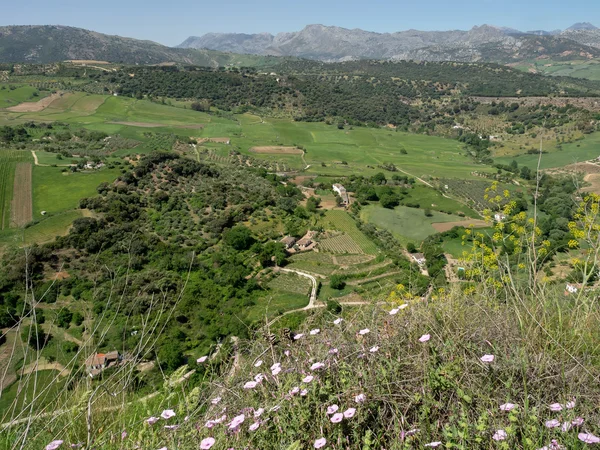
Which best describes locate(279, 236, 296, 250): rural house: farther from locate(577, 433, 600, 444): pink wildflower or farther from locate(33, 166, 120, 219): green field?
locate(577, 433, 600, 444): pink wildflower

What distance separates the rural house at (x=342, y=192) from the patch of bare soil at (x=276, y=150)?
20.8 meters

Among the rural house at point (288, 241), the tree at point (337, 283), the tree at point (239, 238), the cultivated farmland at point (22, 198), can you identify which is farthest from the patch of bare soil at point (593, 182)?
the cultivated farmland at point (22, 198)

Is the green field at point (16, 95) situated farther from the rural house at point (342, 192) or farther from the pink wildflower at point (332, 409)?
the pink wildflower at point (332, 409)

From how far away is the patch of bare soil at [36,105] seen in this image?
77869mm

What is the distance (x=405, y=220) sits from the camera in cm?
4128

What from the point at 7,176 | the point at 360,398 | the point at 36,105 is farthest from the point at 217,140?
the point at 360,398

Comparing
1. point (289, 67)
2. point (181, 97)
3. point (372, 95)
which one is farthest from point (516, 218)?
point (289, 67)

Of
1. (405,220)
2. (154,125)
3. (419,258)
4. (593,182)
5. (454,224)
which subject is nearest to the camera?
(419,258)

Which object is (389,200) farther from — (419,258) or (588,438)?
(588,438)

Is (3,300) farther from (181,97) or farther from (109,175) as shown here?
(181,97)

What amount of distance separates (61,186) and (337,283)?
1168 inches

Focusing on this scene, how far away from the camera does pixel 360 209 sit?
1745 inches

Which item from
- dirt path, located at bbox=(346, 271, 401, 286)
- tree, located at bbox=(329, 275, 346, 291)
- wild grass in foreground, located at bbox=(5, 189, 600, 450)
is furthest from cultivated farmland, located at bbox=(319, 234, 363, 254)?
wild grass in foreground, located at bbox=(5, 189, 600, 450)

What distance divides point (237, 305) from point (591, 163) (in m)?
67.7
